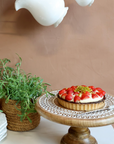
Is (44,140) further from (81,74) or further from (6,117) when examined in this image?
(81,74)

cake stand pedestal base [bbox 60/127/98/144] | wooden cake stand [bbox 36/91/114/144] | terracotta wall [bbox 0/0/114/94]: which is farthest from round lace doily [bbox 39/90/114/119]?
terracotta wall [bbox 0/0/114/94]

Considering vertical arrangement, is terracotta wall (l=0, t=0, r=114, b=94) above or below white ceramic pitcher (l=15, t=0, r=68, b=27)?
below

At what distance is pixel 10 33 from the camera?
955mm

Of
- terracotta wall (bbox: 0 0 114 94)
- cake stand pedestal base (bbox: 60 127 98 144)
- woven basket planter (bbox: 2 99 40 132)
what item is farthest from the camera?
terracotta wall (bbox: 0 0 114 94)

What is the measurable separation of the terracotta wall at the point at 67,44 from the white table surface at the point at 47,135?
24 cm

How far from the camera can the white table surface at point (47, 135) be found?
2.40ft

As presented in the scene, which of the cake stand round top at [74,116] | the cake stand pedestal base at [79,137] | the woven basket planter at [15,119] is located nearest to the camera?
the cake stand round top at [74,116]

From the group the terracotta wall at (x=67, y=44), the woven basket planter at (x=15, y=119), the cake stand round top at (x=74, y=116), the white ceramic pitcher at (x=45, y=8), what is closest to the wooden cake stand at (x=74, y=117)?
the cake stand round top at (x=74, y=116)

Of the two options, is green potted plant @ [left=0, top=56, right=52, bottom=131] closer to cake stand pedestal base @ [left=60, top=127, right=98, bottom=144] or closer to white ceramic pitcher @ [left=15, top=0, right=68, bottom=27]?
cake stand pedestal base @ [left=60, top=127, right=98, bottom=144]

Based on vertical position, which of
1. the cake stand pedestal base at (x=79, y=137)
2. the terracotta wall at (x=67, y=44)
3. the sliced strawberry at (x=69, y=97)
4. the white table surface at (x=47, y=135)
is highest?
the terracotta wall at (x=67, y=44)

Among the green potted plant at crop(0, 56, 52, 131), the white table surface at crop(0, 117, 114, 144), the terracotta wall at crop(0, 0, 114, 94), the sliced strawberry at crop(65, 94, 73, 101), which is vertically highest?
the terracotta wall at crop(0, 0, 114, 94)

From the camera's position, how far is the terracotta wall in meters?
0.93

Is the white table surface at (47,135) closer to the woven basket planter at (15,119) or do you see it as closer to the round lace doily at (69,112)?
the woven basket planter at (15,119)

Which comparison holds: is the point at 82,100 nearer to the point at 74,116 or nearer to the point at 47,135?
the point at 74,116
